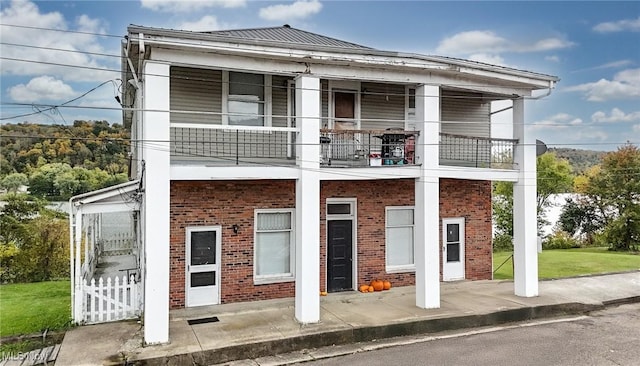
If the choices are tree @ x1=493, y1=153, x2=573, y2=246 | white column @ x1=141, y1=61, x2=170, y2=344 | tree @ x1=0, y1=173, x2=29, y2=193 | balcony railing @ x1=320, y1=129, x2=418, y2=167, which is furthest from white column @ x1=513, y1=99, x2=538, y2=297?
tree @ x1=0, y1=173, x2=29, y2=193

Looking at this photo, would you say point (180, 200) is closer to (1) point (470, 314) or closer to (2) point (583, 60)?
(1) point (470, 314)

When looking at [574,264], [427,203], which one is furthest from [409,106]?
[574,264]

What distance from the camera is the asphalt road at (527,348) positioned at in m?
7.89

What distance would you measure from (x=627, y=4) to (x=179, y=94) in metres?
28.1

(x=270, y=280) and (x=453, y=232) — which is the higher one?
(x=453, y=232)

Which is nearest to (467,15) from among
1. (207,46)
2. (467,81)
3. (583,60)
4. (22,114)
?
(583,60)

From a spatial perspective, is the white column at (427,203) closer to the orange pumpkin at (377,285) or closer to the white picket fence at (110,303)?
the orange pumpkin at (377,285)

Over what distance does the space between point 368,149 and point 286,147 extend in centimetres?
232

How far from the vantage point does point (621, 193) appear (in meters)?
23.1

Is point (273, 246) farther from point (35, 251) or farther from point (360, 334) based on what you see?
point (35, 251)

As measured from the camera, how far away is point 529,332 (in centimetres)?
952

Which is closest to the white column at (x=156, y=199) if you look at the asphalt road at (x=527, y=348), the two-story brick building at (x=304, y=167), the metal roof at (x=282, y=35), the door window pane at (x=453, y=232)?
the two-story brick building at (x=304, y=167)

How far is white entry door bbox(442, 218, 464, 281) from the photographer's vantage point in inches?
525

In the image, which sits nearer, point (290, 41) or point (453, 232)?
point (290, 41)
